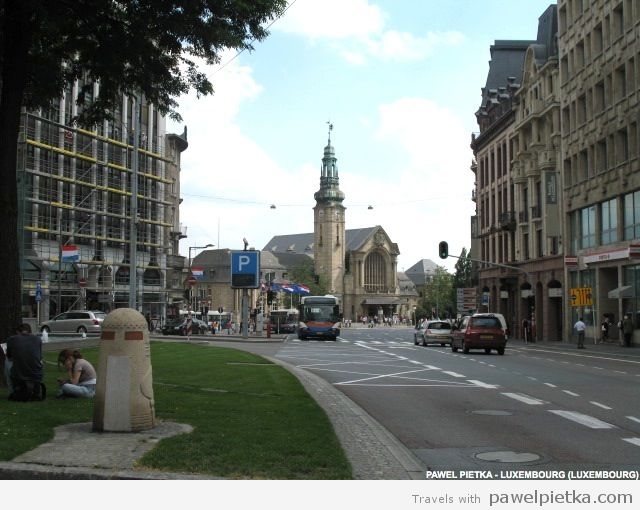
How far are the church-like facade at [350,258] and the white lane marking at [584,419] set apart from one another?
503ft

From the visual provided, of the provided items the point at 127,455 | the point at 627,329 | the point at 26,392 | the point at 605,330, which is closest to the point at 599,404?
the point at 127,455

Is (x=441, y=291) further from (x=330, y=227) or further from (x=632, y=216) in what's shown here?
(x=632, y=216)

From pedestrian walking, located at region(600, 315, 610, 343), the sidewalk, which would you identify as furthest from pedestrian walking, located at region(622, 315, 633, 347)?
the sidewalk

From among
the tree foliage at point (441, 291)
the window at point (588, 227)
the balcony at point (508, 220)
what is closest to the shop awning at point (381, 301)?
the tree foliage at point (441, 291)

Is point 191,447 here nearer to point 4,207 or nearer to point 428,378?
point 4,207

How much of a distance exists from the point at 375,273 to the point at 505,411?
160997mm

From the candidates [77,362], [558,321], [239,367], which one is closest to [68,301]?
[558,321]

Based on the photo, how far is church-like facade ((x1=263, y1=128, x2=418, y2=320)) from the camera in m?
169

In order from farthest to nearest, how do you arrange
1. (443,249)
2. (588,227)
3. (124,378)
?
1. (443,249)
2. (588,227)
3. (124,378)

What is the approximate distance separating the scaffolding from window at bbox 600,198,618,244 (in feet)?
92.9

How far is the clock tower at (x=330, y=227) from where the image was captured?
16975 centimetres

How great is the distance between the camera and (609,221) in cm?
4291

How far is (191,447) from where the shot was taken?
8281 mm

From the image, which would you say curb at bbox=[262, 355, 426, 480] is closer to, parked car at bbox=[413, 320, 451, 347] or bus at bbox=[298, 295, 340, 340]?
parked car at bbox=[413, 320, 451, 347]
